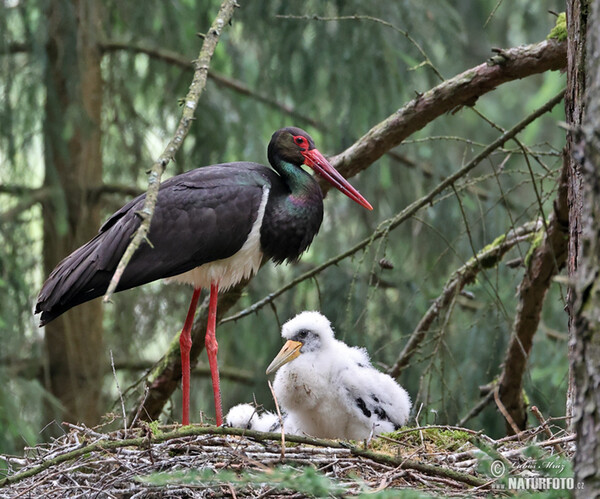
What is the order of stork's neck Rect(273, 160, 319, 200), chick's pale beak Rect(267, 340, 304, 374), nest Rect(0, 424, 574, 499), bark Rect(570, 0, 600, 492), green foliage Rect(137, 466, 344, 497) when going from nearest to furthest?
bark Rect(570, 0, 600, 492) → green foliage Rect(137, 466, 344, 497) → nest Rect(0, 424, 574, 499) → chick's pale beak Rect(267, 340, 304, 374) → stork's neck Rect(273, 160, 319, 200)

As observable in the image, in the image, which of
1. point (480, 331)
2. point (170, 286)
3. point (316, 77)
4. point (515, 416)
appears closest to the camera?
point (515, 416)

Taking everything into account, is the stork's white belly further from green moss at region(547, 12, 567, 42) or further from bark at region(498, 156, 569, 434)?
green moss at region(547, 12, 567, 42)

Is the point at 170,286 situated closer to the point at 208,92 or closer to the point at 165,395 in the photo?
the point at 208,92

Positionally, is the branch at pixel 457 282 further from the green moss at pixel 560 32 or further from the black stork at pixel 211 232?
the green moss at pixel 560 32

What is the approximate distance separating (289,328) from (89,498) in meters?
1.71

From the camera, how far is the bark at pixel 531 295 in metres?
4.44

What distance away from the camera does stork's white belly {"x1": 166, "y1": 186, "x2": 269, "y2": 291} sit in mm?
4586

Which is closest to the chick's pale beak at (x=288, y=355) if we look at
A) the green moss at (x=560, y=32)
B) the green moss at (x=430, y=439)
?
the green moss at (x=430, y=439)

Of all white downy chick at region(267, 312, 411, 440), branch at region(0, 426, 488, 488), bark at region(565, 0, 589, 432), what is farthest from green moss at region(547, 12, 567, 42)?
branch at region(0, 426, 488, 488)

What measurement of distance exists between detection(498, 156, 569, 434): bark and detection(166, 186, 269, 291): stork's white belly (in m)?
1.30

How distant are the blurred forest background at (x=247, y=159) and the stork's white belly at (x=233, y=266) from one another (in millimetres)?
1191

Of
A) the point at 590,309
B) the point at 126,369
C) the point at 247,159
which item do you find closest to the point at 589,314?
the point at 590,309

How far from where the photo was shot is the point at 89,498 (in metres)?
3.12

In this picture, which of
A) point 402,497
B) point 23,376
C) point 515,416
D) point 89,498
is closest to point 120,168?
point 23,376
